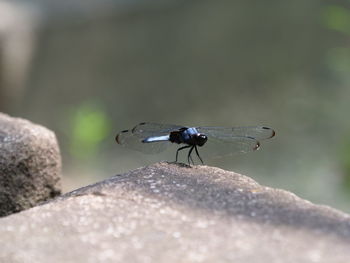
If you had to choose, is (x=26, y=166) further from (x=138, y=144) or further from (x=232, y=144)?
(x=232, y=144)

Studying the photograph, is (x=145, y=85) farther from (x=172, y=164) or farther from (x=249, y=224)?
(x=249, y=224)

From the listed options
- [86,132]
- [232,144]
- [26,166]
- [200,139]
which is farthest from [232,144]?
[86,132]

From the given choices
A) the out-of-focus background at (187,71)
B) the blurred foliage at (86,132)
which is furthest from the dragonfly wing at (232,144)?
the out-of-focus background at (187,71)

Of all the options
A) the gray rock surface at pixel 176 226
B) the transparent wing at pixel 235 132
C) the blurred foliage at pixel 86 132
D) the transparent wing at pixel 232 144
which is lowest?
the blurred foliage at pixel 86 132

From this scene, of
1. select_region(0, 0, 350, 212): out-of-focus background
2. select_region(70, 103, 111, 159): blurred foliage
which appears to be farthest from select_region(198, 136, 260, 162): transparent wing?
select_region(0, 0, 350, 212): out-of-focus background

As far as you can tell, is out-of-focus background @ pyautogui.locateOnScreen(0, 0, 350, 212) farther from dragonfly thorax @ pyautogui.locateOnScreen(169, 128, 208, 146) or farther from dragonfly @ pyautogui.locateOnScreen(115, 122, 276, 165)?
dragonfly thorax @ pyautogui.locateOnScreen(169, 128, 208, 146)

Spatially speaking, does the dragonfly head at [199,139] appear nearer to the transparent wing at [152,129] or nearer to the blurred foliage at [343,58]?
the transparent wing at [152,129]

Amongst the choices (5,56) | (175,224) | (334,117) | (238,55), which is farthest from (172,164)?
(238,55)
